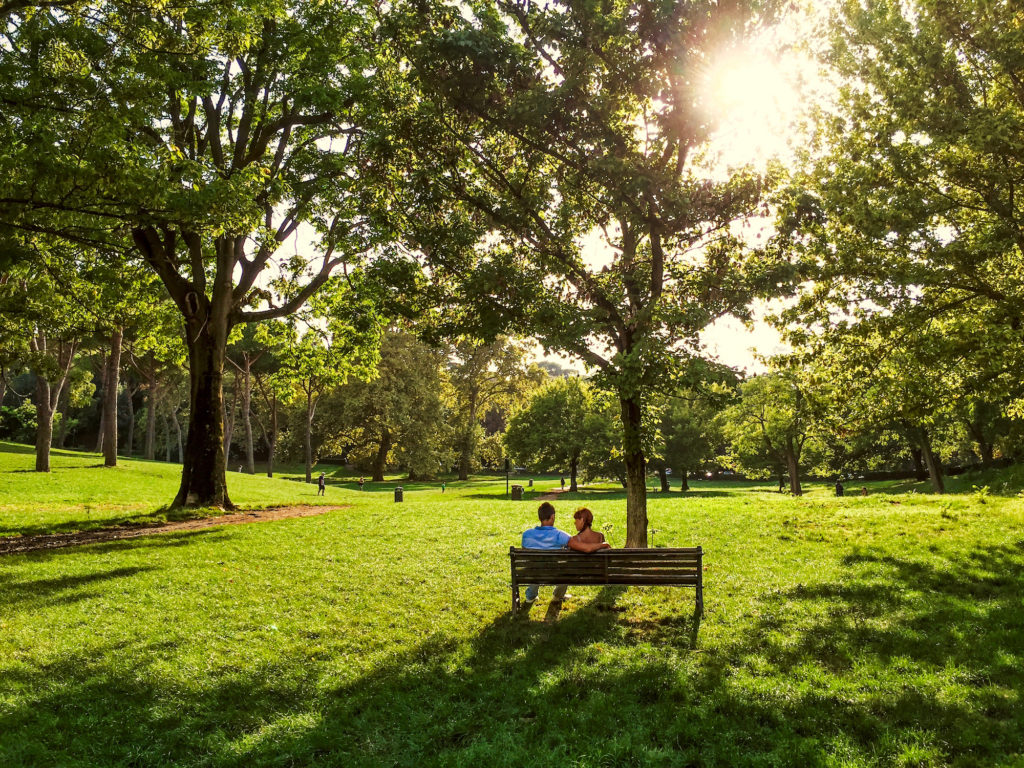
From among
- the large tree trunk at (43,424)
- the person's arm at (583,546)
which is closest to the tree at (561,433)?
the large tree trunk at (43,424)

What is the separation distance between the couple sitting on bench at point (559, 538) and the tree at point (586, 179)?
2.24 metres

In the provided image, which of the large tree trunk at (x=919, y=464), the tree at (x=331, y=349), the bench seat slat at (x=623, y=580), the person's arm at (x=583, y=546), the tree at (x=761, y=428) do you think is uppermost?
the tree at (x=331, y=349)

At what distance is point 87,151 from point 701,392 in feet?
35.5

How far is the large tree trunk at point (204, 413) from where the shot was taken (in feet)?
63.3

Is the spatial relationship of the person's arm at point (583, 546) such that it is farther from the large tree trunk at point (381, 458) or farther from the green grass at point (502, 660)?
the large tree trunk at point (381, 458)

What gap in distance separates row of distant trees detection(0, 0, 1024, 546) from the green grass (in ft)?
11.4

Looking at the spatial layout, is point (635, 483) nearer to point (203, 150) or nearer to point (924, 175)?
point (924, 175)

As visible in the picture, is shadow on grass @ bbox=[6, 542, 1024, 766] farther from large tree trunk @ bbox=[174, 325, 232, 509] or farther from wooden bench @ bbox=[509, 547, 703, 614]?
large tree trunk @ bbox=[174, 325, 232, 509]

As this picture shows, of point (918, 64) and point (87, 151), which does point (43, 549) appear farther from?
point (918, 64)

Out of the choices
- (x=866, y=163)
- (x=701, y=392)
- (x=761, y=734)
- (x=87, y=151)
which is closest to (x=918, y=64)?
(x=866, y=163)

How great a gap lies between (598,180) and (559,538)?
6.06 meters

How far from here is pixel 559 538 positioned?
9.24m

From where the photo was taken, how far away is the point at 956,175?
1352 centimetres

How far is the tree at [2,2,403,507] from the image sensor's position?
10.5m
